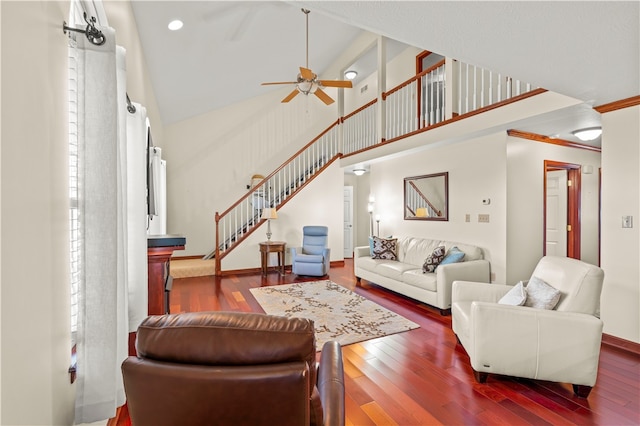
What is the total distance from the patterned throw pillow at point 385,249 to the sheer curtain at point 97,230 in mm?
4252

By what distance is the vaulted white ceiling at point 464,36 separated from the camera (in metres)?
1.41

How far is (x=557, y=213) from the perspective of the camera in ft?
18.1

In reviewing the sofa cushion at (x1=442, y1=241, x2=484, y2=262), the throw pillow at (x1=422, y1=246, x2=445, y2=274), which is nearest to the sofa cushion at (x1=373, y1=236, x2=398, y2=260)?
the throw pillow at (x1=422, y1=246, x2=445, y2=274)

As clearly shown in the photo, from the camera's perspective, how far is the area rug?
3.16 m

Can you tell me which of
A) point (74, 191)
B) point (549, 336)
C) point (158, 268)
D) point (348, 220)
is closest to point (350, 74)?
point (348, 220)

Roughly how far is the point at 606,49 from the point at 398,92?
3931 mm

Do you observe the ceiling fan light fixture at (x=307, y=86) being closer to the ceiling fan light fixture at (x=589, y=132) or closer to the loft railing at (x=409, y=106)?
the loft railing at (x=409, y=106)

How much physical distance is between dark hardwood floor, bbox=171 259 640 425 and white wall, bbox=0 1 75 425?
5.21 feet

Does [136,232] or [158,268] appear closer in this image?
[136,232]

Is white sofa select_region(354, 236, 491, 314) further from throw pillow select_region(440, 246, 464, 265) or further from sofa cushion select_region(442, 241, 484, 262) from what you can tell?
throw pillow select_region(440, 246, 464, 265)

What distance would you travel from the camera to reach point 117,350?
1470mm

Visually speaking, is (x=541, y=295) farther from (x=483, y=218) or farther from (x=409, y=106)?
(x=409, y=106)

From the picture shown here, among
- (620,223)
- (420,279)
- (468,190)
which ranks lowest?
(420,279)

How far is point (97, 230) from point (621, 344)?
4.29 m
